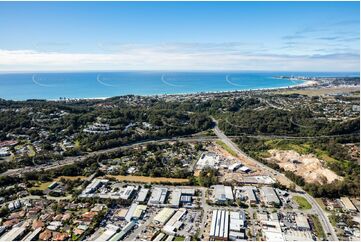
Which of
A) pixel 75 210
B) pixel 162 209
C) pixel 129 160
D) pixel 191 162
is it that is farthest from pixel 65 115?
pixel 162 209

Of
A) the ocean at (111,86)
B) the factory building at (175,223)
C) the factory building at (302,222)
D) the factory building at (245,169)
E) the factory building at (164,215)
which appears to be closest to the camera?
the factory building at (175,223)

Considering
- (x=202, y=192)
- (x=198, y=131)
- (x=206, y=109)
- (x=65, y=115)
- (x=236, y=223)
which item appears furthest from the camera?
(x=206, y=109)

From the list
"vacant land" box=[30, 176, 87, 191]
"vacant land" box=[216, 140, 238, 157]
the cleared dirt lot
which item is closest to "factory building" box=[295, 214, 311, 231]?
the cleared dirt lot

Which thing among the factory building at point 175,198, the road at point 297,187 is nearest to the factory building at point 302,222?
the road at point 297,187

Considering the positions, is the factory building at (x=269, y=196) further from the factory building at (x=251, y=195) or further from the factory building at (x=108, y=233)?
the factory building at (x=108, y=233)

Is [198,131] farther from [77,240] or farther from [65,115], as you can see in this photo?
[77,240]

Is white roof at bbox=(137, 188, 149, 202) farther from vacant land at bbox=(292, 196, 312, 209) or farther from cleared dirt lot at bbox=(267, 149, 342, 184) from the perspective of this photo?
cleared dirt lot at bbox=(267, 149, 342, 184)

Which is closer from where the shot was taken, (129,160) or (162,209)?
(162,209)
